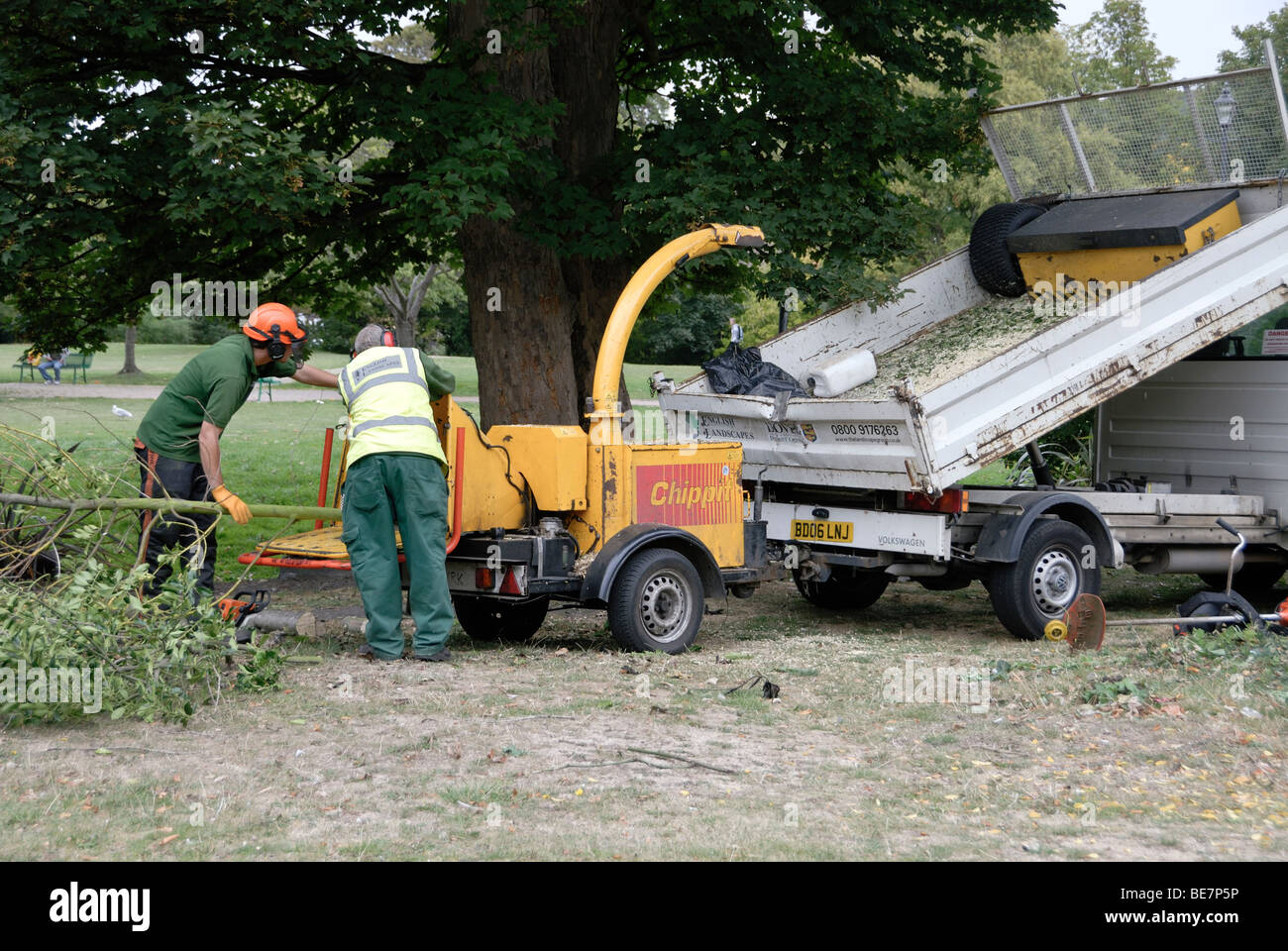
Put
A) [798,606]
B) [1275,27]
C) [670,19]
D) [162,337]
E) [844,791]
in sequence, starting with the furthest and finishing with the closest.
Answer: [162,337] < [1275,27] < [670,19] < [798,606] < [844,791]

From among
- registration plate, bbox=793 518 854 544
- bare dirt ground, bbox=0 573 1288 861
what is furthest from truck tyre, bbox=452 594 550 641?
registration plate, bbox=793 518 854 544

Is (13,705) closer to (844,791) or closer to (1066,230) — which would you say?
(844,791)

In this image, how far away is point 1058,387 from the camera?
338 inches

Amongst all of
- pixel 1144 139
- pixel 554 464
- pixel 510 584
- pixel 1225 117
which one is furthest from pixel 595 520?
pixel 1225 117

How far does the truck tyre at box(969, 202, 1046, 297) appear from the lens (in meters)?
10.7

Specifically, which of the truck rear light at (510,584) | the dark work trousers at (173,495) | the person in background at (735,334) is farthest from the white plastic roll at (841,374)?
the dark work trousers at (173,495)

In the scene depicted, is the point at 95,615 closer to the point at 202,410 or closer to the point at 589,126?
the point at 202,410

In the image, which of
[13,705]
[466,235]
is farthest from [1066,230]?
[13,705]

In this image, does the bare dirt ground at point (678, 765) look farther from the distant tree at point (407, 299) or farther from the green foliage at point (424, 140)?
the distant tree at point (407, 299)

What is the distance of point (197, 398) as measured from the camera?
7.67m

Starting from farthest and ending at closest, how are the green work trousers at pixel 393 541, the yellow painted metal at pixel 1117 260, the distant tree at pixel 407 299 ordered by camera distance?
1. the distant tree at pixel 407 299
2. the yellow painted metal at pixel 1117 260
3. the green work trousers at pixel 393 541

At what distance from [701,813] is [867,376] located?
17.8ft

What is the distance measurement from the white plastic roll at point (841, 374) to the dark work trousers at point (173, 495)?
13.6 feet

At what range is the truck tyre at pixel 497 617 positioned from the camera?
8.50 m
